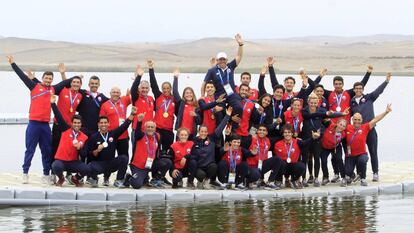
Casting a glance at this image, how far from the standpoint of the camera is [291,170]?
1812 centimetres

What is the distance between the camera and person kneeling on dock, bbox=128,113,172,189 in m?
17.2

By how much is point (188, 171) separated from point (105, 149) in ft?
5.13

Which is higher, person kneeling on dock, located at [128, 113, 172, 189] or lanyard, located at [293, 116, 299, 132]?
lanyard, located at [293, 116, 299, 132]

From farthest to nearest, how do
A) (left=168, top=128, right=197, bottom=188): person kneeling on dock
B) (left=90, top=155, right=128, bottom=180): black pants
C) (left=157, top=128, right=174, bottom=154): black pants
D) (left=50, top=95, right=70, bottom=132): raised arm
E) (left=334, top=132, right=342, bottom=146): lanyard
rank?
(left=334, top=132, right=342, bottom=146): lanyard, (left=157, top=128, right=174, bottom=154): black pants, (left=168, top=128, right=197, bottom=188): person kneeling on dock, (left=90, top=155, right=128, bottom=180): black pants, (left=50, top=95, right=70, bottom=132): raised arm

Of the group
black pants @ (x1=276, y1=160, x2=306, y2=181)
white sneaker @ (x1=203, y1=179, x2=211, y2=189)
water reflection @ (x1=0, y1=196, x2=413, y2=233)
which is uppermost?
black pants @ (x1=276, y1=160, x2=306, y2=181)

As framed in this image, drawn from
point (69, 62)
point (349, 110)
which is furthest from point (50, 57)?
point (349, 110)

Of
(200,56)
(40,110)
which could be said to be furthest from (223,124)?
(200,56)

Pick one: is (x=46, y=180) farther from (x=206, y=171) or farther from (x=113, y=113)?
(x=206, y=171)

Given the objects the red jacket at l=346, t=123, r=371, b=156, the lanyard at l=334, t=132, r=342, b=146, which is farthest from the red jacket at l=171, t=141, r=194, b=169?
the red jacket at l=346, t=123, r=371, b=156

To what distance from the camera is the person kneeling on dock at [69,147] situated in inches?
667

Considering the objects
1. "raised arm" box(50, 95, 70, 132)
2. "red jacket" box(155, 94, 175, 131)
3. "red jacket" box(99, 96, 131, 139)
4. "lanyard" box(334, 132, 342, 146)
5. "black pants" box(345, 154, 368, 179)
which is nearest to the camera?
"raised arm" box(50, 95, 70, 132)

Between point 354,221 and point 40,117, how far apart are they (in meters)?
5.77

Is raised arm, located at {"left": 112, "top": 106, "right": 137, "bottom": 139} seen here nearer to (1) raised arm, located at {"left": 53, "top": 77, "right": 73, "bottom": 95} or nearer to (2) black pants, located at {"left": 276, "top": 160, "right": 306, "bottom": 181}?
(1) raised arm, located at {"left": 53, "top": 77, "right": 73, "bottom": 95}

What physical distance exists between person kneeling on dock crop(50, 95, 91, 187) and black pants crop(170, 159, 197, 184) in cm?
160
